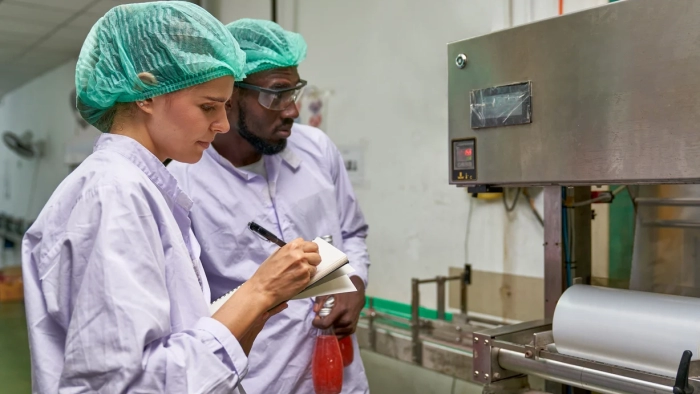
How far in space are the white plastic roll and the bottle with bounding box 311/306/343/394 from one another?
1.73ft

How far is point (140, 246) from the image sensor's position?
813 millimetres

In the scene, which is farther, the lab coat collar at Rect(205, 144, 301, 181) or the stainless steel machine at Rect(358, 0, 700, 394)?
the lab coat collar at Rect(205, 144, 301, 181)

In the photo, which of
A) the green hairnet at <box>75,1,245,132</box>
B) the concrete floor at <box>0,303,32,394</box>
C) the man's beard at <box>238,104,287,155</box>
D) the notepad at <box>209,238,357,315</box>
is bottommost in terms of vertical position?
the concrete floor at <box>0,303,32,394</box>

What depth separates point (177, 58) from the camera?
908mm

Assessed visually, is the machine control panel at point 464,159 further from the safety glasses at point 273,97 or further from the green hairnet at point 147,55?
the green hairnet at point 147,55

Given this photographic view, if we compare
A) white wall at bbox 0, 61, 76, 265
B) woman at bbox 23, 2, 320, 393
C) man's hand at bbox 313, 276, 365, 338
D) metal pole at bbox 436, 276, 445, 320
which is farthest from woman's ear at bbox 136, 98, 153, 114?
white wall at bbox 0, 61, 76, 265

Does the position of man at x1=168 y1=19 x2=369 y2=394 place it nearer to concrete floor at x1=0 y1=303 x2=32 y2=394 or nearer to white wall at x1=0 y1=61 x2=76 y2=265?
concrete floor at x1=0 y1=303 x2=32 y2=394

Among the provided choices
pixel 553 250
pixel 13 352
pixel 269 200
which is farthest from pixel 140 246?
pixel 13 352

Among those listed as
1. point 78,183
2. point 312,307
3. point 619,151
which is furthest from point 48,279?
point 619,151

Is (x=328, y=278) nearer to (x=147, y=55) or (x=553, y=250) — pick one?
(x=147, y=55)

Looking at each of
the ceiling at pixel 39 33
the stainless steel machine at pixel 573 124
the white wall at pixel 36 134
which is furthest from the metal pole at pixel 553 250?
the white wall at pixel 36 134

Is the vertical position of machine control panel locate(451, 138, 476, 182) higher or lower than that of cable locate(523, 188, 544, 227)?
higher

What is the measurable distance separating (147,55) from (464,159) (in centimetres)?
79

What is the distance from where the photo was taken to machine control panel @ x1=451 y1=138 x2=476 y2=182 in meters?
1.42
